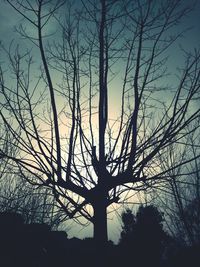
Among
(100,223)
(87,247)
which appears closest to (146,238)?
(87,247)

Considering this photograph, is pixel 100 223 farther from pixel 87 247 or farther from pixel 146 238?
pixel 146 238

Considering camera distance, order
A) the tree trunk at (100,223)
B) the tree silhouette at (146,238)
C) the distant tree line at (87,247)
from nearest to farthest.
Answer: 1. the tree trunk at (100,223)
2. the distant tree line at (87,247)
3. the tree silhouette at (146,238)

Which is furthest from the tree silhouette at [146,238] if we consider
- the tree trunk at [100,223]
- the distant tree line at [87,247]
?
the tree trunk at [100,223]

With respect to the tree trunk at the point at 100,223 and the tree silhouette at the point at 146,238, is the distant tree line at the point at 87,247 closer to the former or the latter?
the tree silhouette at the point at 146,238

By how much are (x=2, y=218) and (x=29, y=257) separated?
1.96 metres

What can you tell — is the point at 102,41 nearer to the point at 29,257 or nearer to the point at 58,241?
the point at 29,257

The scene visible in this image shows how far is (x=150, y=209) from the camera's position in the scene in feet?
53.5

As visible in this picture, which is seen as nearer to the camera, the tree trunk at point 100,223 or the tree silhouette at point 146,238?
the tree trunk at point 100,223

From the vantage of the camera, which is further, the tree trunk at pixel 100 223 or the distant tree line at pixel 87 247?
the distant tree line at pixel 87 247

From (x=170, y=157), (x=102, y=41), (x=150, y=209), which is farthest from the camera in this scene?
(x=150, y=209)

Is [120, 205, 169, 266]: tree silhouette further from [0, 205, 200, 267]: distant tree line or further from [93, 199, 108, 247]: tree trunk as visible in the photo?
[93, 199, 108, 247]: tree trunk

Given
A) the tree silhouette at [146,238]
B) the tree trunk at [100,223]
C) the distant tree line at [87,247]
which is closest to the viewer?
the tree trunk at [100,223]

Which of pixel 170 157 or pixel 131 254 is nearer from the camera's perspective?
pixel 170 157

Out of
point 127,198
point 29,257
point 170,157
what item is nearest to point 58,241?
point 29,257
